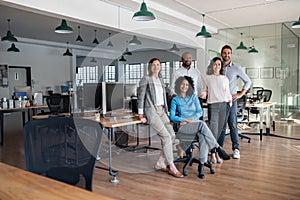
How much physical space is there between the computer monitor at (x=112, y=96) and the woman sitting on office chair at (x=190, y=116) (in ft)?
2.50

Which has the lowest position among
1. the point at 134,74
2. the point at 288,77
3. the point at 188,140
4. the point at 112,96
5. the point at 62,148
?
the point at 188,140

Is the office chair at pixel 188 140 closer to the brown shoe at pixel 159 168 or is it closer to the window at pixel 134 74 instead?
the brown shoe at pixel 159 168

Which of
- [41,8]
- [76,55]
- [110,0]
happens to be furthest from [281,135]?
[76,55]

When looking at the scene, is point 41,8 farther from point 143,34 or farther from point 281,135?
point 281,135

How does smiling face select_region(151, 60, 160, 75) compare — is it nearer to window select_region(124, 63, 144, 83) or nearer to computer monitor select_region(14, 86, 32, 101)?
window select_region(124, 63, 144, 83)

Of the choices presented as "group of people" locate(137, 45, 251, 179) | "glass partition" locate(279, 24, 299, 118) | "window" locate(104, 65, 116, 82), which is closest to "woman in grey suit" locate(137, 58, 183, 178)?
"group of people" locate(137, 45, 251, 179)

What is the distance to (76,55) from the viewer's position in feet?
36.1

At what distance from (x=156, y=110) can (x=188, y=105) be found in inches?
16.7

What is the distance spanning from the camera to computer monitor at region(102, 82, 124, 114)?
3.49m

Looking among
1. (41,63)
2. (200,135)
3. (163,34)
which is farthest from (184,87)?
(41,63)

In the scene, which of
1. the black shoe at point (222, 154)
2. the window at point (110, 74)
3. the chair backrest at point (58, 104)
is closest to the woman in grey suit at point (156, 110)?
the black shoe at point (222, 154)

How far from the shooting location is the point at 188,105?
3.54 m

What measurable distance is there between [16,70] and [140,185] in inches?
313

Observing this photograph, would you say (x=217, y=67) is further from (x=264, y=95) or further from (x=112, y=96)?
(x=264, y=95)
